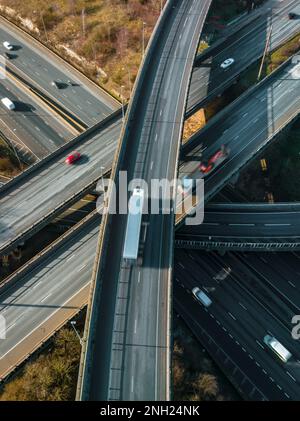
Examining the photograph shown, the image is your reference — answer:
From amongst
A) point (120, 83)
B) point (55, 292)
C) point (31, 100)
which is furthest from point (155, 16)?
point (55, 292)

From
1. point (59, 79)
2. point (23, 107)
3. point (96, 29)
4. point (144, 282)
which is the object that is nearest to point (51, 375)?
point (144, 282)

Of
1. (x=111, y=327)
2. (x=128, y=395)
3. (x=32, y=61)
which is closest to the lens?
(x=128, y=395)

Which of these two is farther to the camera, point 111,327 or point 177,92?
point 177,92

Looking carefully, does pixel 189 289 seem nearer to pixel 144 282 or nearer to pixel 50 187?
pixel 144 282

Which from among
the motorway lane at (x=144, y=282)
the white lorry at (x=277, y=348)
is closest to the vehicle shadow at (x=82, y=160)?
the motorway lane at (x=144, y=282)

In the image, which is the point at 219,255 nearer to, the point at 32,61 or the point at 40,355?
the point at 40,355

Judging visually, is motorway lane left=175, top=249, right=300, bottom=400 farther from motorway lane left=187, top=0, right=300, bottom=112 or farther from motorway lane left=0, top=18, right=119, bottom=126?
motorway lane left=0, top=18, right=119, bottom=126

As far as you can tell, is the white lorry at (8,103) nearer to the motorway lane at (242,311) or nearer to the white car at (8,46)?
the white car at (8,46)
